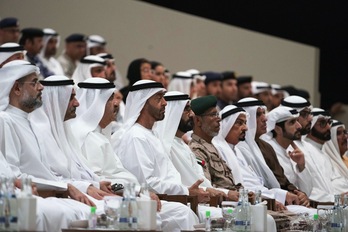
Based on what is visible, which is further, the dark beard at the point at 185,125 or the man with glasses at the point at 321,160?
the man with glasses at the point at 321,160

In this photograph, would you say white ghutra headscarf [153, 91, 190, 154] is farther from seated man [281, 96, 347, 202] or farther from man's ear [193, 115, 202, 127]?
seated man [281, 96, 347, 202]

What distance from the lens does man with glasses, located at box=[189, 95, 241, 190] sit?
8.38 metres

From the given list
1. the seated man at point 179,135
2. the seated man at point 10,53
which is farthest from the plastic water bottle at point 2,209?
the seated man at point 10,53

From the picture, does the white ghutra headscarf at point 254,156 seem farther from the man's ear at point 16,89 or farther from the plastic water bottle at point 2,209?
the plastic water bottle at point 2,209

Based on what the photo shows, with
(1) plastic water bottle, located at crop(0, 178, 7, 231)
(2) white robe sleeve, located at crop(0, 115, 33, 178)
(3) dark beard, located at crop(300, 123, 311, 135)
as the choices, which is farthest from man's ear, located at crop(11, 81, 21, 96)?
(3) dark beard, located at crop(300, 123, 311, 135)

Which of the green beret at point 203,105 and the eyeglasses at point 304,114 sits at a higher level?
the green beret at point 203,105

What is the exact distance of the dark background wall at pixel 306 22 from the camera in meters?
13.7

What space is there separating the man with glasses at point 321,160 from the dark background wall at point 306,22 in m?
3.16

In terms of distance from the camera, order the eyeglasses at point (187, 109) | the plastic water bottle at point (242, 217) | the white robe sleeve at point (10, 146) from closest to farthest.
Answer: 1. the plastic water bottle at point (242, 217)
2. the white robe sleeve at point (10, 146)
3. the eyeglasses at point (187, 109)

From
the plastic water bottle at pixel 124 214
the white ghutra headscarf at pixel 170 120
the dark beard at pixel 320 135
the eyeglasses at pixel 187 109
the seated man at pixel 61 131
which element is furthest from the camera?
the dark beard at pixel 320 135

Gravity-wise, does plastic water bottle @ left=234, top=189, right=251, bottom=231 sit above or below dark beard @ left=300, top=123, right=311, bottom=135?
below

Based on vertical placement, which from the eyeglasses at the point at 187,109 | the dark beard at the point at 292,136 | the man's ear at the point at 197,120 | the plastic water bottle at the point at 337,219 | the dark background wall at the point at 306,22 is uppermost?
the dark background wall at the point at 306,22

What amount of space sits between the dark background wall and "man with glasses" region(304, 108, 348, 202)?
3.16m

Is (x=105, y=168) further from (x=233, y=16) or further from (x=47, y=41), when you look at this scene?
(x=233, y=16)
